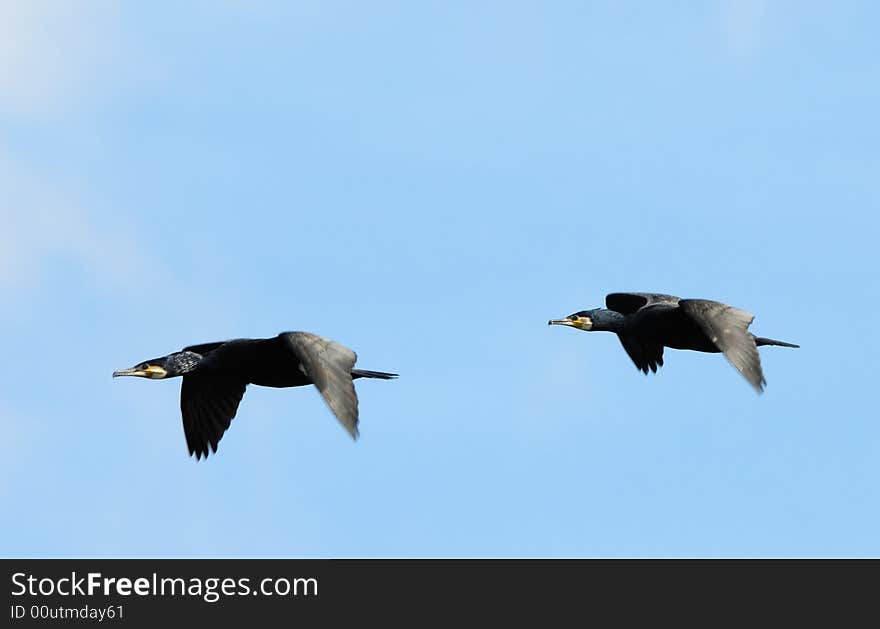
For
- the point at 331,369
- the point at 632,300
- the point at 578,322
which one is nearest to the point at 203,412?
the point at 331,369

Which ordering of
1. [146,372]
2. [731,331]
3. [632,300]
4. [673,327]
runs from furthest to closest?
[632,300] < [673,327] < [146,372] < [731,331]

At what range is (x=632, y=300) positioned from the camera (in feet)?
88.5

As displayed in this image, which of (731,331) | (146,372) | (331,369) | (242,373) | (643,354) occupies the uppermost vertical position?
(643,354)

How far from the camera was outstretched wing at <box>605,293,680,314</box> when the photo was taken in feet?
86.2

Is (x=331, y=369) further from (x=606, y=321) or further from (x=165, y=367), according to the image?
(x=606, y=321)

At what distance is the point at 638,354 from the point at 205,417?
21.9ft

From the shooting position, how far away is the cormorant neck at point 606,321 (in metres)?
26.8

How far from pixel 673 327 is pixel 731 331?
2059 mm

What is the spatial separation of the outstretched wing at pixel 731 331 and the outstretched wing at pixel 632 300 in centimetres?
227

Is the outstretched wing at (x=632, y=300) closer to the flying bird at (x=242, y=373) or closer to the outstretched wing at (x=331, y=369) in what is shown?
the flying bird at (x=242, y=373)

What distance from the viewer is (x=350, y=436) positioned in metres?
19.9
